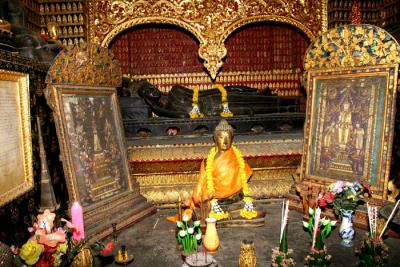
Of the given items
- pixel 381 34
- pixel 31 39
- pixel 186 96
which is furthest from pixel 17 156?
pixel 381 34

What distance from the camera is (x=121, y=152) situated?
385 centimetres

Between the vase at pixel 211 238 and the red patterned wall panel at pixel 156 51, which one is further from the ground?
the red patterned wall panel at pixel 156 51

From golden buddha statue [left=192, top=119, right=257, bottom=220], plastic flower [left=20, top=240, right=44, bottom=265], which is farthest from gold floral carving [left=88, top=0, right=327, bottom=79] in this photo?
plastic flower [left=20, top=240, right=44, bottom=265]

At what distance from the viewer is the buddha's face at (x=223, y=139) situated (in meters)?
3.57

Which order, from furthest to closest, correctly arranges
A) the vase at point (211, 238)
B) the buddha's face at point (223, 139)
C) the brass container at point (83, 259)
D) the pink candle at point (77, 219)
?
the buddha's face at point (223, 139), the vase at point (211, 238), the brass container at point (83, 259), the pink candle at point (77, 219)

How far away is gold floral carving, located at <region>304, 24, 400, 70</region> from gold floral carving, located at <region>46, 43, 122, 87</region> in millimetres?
2356

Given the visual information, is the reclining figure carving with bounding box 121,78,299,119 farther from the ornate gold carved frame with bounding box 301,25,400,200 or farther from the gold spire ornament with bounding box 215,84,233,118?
the ornate gold carved frame with bounding box 301,25,400,200

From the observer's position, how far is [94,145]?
136 inches

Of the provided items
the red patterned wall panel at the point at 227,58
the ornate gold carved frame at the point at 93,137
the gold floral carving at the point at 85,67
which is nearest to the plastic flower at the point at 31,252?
the ornate gold carved frame at the point at 93,137

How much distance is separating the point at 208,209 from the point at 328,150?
1579 mm

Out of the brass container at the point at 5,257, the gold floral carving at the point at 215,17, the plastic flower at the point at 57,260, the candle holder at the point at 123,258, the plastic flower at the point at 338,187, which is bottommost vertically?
the candle holder at the point at 123,258

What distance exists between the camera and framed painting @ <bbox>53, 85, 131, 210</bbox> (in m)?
3.16

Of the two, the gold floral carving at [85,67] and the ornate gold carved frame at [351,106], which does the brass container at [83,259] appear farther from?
the ornate gold carved frame at [351,106]

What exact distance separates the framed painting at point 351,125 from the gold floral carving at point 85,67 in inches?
93.8
